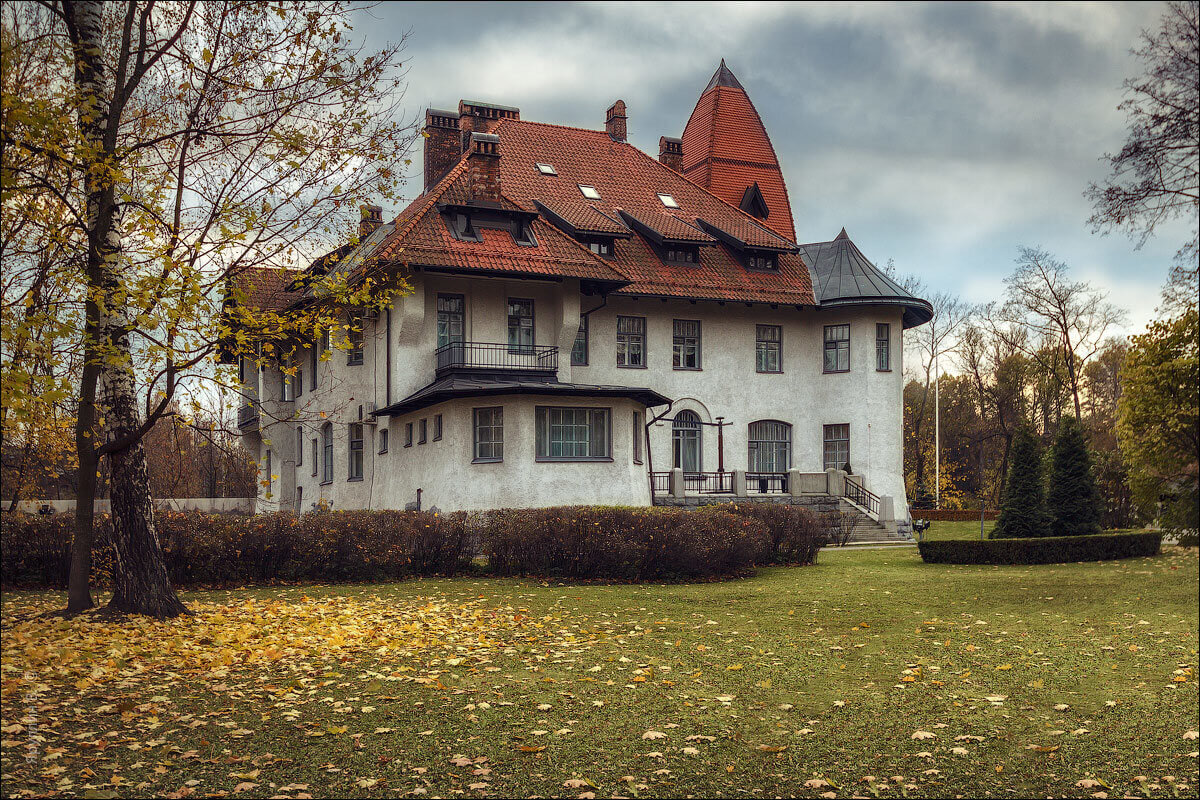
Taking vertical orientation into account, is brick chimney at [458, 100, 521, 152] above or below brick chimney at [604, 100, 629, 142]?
below

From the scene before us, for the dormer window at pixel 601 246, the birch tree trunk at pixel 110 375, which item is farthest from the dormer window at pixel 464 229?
the birch tree trunk at pixel 110 375

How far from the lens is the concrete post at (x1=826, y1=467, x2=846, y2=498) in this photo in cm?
3322

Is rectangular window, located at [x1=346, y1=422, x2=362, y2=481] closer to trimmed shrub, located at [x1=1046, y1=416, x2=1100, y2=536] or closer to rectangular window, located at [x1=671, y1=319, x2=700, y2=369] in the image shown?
rectangular window, located at [x1=671, y1=319, x2=700, y2=369]

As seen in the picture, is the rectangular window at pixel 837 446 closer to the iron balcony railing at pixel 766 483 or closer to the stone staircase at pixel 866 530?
the iron balcony railing at pixel 766 483

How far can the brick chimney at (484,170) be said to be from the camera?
30625mm

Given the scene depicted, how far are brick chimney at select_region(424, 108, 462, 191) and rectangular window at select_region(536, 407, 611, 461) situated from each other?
11951mm

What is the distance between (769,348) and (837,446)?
427cm

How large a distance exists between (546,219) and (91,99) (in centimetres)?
2450

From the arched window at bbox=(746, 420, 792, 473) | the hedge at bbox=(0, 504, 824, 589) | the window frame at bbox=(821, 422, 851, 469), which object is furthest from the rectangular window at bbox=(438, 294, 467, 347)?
the window frame at bbox=(821, 422, 851, 469)

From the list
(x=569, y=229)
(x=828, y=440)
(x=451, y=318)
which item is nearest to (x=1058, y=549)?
(x=828, y=440)

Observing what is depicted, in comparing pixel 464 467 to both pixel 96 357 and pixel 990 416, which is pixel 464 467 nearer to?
pixel 96 357

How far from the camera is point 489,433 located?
27156 mm

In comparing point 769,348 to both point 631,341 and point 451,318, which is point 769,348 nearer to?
point 631,341

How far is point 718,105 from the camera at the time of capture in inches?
1678
